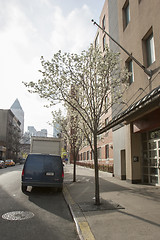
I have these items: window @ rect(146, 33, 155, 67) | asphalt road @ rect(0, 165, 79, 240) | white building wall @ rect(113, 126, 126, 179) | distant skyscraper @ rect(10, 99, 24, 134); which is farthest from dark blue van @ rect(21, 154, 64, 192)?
distant skyscraper @ rect(10, 99, 24, 134)

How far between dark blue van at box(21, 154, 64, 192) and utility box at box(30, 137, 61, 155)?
5.70 m

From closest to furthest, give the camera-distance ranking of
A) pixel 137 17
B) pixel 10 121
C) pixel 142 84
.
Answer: pixel 142 84 → pixel 137 17 → pixel 10 121

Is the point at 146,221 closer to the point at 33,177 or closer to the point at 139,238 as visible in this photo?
the point at 139,238

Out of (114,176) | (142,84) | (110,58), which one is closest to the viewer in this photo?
(110,58)

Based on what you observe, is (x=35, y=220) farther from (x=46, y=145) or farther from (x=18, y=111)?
(x=18, y=111)

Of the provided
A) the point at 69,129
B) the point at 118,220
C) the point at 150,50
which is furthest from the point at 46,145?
the point at 118,220

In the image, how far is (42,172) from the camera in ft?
32.0

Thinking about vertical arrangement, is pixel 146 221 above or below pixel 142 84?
below

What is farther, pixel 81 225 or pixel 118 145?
pixel 118 145

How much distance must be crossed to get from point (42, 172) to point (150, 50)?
26.9 feet

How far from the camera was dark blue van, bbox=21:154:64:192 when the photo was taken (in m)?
9.62

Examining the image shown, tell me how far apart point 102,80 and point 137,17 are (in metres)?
6.22

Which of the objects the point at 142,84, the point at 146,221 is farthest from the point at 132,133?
the point at 146,221

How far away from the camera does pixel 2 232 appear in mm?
4641
